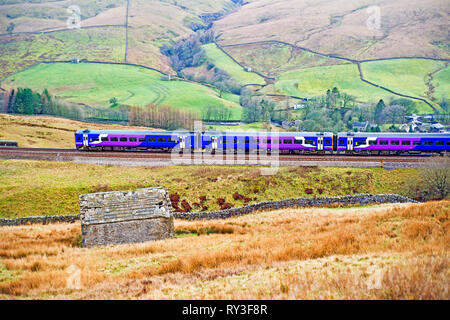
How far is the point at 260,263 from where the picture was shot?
465 inches

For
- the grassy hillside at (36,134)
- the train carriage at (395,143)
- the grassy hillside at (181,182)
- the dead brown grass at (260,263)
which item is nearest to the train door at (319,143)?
the train carriage at (395,143)

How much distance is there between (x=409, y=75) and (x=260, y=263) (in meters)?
165

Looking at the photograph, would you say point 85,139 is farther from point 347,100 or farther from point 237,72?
point 237,72

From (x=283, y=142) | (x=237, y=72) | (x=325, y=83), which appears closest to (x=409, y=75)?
(x=325, y=83)

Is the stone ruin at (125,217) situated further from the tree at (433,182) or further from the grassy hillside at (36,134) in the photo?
the grassy hillside at (36,134)

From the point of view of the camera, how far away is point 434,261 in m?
8.87

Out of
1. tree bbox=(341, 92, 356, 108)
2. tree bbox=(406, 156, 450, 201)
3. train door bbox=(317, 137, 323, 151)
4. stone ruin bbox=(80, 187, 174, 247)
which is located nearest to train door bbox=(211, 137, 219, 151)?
train door bbox=(317, 137, 323, 151)

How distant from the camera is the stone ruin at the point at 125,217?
701 inches

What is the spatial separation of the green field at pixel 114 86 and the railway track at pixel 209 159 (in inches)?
2977

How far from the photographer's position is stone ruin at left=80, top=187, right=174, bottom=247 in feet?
58.4

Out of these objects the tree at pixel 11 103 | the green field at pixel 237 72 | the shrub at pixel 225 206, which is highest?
the green field at pixel 237 72

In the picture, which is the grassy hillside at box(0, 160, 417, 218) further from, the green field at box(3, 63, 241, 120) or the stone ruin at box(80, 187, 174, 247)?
the green field at box(3, 63, 241, 120)

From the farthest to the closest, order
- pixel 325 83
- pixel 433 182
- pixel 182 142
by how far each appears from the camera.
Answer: pixel 325 83
pixel 182 142
pixel 433 182
